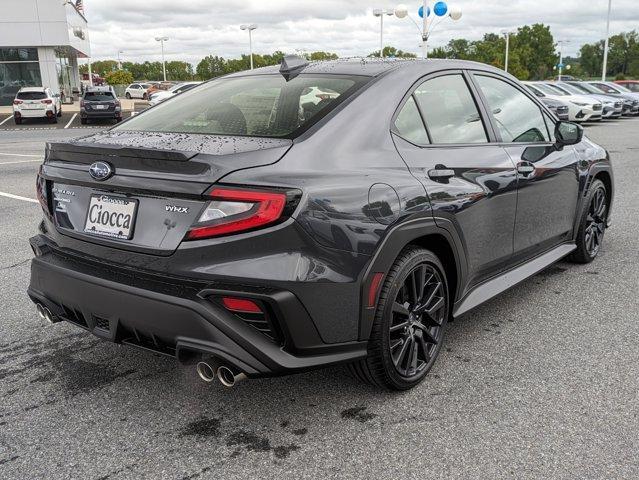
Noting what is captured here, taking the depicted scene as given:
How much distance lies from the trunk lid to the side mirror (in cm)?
241

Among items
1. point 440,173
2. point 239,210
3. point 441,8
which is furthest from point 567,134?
point 441,8

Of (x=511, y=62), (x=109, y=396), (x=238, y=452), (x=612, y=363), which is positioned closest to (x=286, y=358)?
(x=238, y=452)

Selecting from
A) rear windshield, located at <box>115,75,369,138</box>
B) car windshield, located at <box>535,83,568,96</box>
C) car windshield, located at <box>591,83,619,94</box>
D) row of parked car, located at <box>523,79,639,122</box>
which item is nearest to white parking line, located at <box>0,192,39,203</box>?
rear windshield, located at <box>115,75,369,138</box>

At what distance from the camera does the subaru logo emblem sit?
8.89ft

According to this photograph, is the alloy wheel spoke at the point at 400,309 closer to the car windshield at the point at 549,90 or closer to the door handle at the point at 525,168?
the door handle at the point at 525,168

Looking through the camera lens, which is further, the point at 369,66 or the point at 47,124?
the point at 47,124

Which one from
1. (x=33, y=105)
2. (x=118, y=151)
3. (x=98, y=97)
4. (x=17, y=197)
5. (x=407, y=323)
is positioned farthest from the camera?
(x=98, y=97)

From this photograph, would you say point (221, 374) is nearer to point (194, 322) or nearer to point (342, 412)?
point (194, 322)

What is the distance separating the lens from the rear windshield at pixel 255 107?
2.92 m

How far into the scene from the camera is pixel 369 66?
337 centimetres

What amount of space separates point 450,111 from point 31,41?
38.2 meters

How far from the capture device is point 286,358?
2.54 meters

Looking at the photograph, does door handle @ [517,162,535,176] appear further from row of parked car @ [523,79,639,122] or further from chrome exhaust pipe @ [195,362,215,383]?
row of parked car @ [523,79,639,122]

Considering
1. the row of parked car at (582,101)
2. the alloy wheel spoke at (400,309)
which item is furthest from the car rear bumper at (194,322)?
the row of parked car at (582,101)
